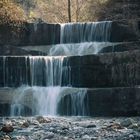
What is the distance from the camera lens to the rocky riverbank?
16.3 metres

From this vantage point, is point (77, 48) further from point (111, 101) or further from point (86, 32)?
point (111, 101)

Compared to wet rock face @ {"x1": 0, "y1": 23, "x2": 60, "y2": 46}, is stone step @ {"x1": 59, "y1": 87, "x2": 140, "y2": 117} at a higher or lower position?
lower

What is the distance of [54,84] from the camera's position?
85.0 ft

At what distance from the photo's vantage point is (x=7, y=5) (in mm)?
36188

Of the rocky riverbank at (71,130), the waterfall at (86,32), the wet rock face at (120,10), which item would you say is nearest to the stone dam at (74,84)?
the waterfall at (86,32)

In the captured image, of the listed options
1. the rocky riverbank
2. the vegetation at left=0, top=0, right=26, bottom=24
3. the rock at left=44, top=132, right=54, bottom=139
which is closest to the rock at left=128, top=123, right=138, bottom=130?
the rocky riverbank

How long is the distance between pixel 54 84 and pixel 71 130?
828cm

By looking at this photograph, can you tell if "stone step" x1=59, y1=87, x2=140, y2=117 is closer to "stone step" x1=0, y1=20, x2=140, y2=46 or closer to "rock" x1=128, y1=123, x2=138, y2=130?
"rock" x1=128, y1=123, x2=138, y2=130

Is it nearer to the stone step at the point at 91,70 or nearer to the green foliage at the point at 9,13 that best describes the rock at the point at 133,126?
the stone step at the point at 91,70

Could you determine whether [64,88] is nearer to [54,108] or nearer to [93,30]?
[54,108]

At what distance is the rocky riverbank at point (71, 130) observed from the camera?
640 inches

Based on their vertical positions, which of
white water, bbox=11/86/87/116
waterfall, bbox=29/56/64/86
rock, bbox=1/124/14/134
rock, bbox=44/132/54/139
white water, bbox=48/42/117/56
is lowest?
rock, bbox=44/132/54/139

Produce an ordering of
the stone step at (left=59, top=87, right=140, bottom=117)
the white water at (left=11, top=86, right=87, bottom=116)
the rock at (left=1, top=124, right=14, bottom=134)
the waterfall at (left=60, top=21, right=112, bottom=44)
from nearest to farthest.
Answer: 1. the rock at (left=1, top=124, right=14, bottom=134)
2. the stone step at (left=59, top=87, right=140, bottom=117)
3. the white water at (left=11, top=86, right=87, bottom=116)
4. the waterfall at (left=60, top=21, right=112, bottom=44)

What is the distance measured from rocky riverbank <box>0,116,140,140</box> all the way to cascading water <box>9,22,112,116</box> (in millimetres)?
2656
